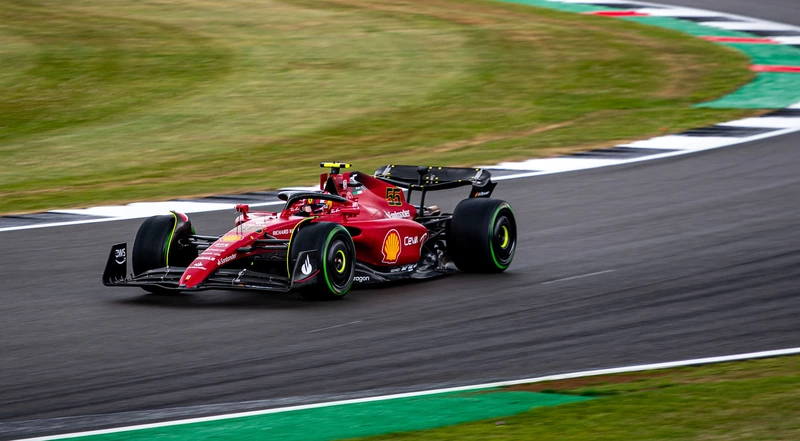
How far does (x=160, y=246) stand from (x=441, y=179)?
2.86m

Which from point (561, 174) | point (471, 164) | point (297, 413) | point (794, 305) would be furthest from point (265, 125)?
point (297, 413)

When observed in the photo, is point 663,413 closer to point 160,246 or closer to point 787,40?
point 160,246

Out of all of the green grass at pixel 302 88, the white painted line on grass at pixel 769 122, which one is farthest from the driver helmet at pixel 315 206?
the white painted line on grass at pixel 769 122

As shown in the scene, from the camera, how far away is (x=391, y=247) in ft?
34.9

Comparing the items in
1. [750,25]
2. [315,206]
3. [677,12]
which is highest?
[677,12]

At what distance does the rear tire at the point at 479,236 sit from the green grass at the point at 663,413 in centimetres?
366

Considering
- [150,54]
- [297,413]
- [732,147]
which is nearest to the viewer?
[297,413]

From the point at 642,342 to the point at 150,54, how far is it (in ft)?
62.5

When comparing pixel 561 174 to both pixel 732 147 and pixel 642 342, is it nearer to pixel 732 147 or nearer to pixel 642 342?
pixel 732 147

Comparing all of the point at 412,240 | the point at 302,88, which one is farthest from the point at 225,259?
the point at 302,88

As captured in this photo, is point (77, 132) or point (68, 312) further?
point (77, 132)

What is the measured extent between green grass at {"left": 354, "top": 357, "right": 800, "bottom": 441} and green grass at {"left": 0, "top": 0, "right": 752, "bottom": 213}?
932cm

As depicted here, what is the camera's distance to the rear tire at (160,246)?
401 inches

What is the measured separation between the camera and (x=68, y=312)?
9.65m
